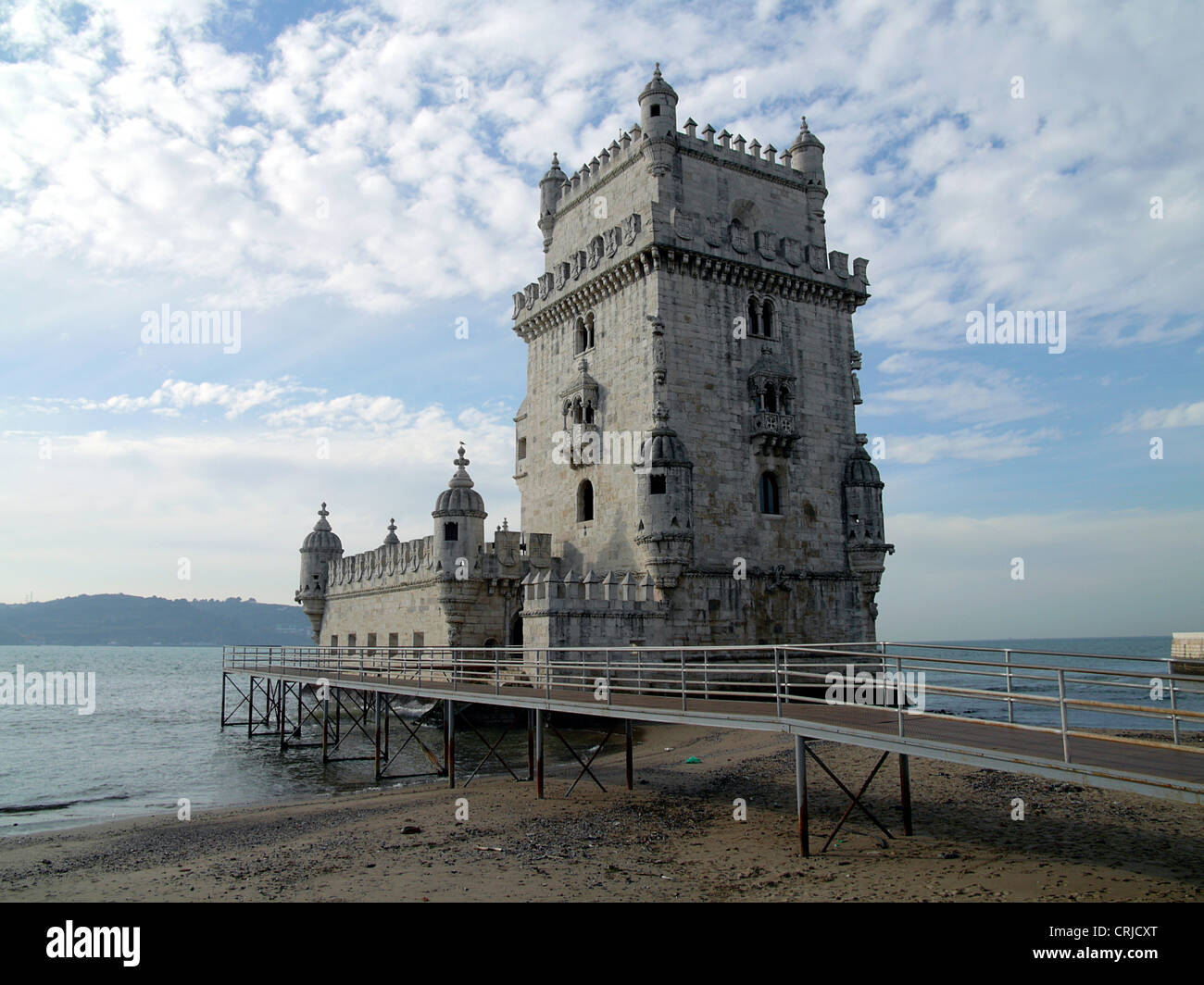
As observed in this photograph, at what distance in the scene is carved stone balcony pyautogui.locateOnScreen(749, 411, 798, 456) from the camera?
1114 inches

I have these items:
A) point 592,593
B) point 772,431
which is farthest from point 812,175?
point 592,593

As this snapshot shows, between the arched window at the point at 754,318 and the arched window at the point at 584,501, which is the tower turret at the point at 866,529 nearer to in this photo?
the arched window at the point at 754,318

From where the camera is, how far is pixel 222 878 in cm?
1263

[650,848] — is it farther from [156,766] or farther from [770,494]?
[156,766]

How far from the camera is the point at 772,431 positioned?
28.3 m

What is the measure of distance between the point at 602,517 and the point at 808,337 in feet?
32.5

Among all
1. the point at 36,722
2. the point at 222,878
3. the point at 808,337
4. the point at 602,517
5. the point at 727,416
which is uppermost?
the point at 808,337

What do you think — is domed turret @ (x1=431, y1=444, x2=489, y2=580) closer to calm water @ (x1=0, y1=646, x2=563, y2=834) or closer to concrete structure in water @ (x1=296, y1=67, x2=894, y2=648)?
concrete structure in water @ (x1=296, y1=67, x2=894, y2=648)

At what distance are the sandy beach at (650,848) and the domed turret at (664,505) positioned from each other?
747 centimetres

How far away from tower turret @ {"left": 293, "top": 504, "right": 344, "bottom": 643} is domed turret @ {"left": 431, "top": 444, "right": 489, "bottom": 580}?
1569 cm

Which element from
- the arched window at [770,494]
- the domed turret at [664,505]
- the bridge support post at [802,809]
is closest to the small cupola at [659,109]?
the domed turret at [664,505]

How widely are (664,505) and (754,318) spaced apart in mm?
8042
